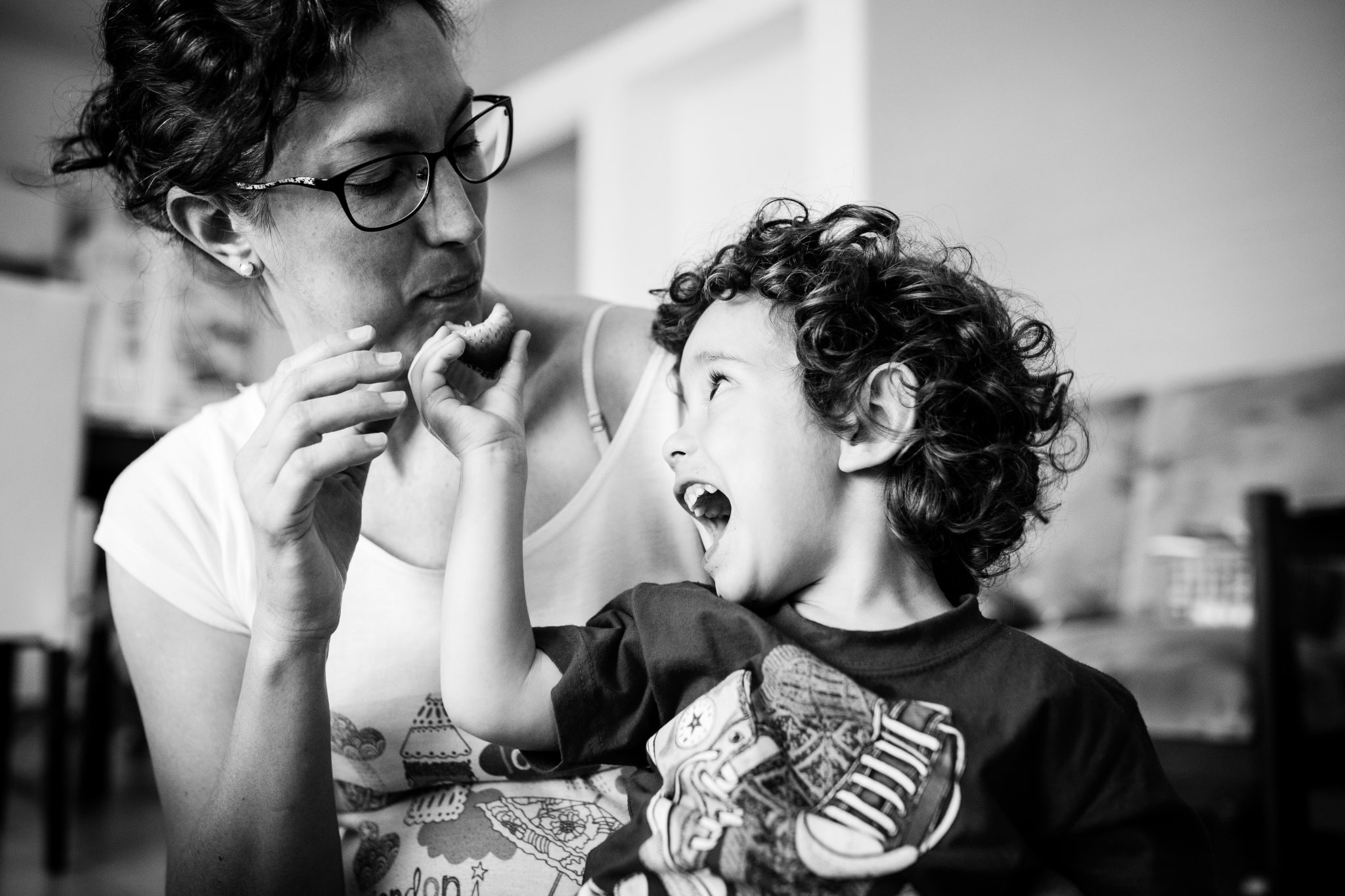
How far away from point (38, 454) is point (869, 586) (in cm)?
239

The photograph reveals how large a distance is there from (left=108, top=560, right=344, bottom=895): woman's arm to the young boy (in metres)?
0.14

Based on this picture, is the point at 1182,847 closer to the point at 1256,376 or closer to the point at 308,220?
the point at 308,220

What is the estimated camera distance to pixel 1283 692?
77.4 inches

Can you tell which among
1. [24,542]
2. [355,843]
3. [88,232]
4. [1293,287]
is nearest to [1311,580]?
[1293,287]

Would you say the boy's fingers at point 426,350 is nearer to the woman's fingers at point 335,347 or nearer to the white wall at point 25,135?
the woman's fingers at point 335,347

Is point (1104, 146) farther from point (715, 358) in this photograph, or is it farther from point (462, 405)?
point (462, 405)

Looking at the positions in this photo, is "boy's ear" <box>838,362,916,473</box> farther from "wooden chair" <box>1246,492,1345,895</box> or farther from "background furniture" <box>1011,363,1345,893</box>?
"wooden chair" <box>1246,492,1345,895</box>

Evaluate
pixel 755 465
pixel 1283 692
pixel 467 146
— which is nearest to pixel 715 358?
pixel 755 465

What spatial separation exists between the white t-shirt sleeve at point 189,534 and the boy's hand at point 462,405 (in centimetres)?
27

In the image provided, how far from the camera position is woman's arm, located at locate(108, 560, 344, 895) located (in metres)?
0.88

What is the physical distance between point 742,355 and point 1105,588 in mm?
2636

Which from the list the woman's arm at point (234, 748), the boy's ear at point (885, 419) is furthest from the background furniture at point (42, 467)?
the boy's ear at point (885, 419)

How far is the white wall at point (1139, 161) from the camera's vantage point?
3.42 m

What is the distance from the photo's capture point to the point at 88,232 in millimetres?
6105
